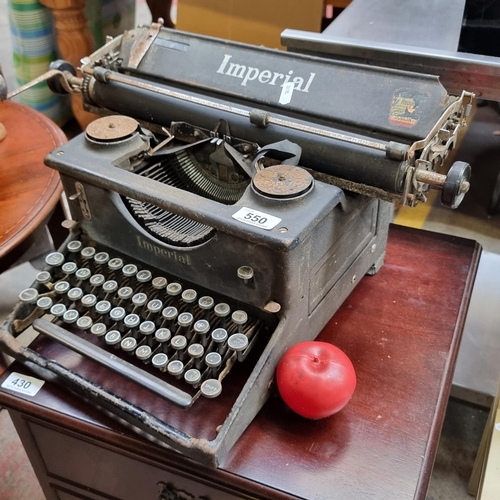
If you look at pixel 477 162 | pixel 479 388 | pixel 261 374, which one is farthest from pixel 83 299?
pixel 477 162

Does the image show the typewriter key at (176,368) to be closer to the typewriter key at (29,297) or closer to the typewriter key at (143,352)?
the typewriter key at (143,352)

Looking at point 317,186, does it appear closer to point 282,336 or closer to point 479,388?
point 282,336

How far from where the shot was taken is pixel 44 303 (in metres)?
1.03

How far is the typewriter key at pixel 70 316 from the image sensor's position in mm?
1011

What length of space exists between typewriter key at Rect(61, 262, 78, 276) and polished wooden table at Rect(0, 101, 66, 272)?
0.28 meters

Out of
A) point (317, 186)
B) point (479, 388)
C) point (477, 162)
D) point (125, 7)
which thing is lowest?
point (479, 388)

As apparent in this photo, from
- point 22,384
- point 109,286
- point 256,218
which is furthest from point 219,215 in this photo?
point 22,384

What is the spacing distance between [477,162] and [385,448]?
1628 millimetres

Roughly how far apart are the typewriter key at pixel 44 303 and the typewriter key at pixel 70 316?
4 cm

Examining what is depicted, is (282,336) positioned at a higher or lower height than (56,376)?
higher

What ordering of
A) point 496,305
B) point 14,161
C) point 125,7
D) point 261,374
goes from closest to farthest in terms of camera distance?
point 261,374
point 14,161
point 496,305
point 125,7

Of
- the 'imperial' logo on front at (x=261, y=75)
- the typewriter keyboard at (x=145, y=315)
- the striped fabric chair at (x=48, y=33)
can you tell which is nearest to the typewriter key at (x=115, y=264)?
the typewriter keyboard at (x=145, y=315)

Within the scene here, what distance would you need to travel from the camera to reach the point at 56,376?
40.4 inches

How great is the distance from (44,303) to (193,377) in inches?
12.8
